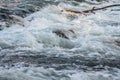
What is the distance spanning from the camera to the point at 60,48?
25.7 ft

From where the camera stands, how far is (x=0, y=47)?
7.74 meters

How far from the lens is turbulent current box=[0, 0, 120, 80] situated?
6199 millimetres

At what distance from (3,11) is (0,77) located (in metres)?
6.02

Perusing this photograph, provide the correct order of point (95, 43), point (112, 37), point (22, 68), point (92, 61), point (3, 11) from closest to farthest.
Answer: point (22, 68) < point (92, 61) < point (95, 43) < point (112, 37) < point (3, 11)

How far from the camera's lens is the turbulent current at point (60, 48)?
6.20 meters

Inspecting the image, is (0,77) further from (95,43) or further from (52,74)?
(95,43)

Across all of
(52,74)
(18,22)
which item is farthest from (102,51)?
(18,22)

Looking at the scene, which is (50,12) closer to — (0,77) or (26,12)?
(26,12)

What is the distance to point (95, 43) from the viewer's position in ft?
26.9

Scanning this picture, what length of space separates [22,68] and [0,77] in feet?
1.95

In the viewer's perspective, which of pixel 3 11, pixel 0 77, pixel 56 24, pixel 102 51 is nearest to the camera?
pixel 0 77

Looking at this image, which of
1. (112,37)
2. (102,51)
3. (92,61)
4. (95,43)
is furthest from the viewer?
(112,37)

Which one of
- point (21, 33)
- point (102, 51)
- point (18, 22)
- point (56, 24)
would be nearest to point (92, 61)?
point (102, 51)

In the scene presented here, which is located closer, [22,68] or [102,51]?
[22,68]
